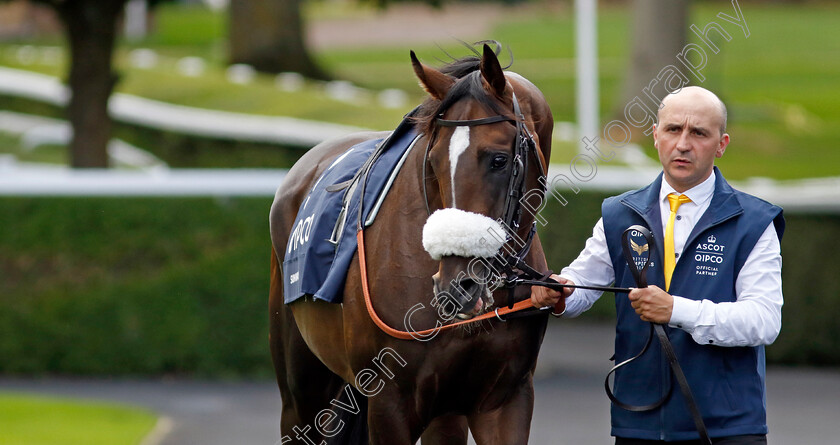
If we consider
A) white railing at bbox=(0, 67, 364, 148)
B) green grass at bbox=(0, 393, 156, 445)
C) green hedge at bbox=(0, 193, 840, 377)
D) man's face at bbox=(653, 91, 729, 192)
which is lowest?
green grass at bbox=(0, 393, 156, 445)

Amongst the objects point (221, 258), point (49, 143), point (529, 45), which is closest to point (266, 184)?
point (221, 258)

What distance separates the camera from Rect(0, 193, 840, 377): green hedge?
781cm

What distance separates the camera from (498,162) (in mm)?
2934

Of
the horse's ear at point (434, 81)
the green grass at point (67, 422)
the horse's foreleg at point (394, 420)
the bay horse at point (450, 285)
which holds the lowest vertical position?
the green grass at point (67, 422)

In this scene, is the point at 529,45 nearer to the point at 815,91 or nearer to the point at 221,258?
the point at 815,91

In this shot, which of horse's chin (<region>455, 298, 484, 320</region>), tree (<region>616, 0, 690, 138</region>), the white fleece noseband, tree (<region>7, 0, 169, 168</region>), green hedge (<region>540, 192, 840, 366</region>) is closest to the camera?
the white fleece noseband

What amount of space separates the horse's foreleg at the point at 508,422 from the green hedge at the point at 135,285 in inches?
182

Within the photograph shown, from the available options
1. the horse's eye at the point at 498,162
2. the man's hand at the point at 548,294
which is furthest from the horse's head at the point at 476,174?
the man's hand at the point at 548,294

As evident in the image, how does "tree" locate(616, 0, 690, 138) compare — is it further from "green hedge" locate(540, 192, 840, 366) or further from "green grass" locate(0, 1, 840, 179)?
"green hedge" locate(540, 192, 840, 366)

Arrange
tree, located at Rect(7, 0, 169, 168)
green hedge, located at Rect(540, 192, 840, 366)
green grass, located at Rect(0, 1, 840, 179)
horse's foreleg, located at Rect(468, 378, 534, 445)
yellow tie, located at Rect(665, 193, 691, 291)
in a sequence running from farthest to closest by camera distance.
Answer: green grass, located at Rect(0, 1, 840, 179)
tree, located at Rect(7, 0, 169, 168)
green hedge, located at Rect(540, 192, 840, 366)
horse's foreleg, located at Rect(468, 378, 534, 445)
yellow tie, located at Rect(665, 193, 691, 291)

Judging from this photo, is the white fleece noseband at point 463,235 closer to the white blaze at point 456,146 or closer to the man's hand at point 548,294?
the white blaze at point 456,146

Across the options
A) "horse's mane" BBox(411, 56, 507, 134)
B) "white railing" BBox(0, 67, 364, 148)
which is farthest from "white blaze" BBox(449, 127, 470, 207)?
"white railing" BBox(0, 67, 364, 148)

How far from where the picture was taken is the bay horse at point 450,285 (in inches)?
115

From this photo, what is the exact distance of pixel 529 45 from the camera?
28.4 metres
